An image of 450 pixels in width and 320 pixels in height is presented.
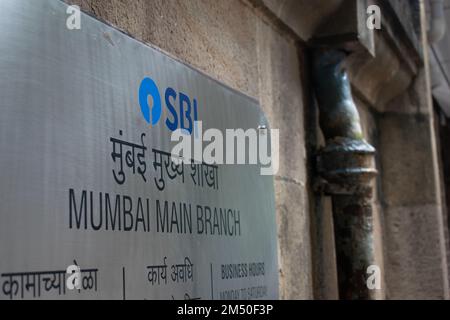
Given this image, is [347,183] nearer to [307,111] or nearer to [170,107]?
[307,111]

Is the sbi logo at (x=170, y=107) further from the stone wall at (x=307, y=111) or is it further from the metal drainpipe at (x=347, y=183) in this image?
the metal drainpipe at (x=347, y=183)

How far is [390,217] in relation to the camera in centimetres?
346

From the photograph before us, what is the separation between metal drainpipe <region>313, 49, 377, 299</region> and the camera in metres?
2.40

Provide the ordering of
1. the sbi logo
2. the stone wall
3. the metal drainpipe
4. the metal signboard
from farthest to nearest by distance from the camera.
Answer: the metal drainpipe
the stone wall
the sbi logo
the metal signboard

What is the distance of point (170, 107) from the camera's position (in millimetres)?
1424

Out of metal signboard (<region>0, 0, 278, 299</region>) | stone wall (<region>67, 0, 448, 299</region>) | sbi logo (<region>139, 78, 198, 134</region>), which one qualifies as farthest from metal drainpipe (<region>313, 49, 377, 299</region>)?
sbi logo (<region>139, 78, 198, 134</region>)

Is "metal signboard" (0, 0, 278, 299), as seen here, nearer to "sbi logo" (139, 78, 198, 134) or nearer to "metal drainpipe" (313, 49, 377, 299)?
"sbi logo" (139, 78, 198, 134)

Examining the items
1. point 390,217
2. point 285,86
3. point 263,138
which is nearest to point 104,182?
point 263,138

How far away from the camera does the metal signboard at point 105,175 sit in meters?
0.99

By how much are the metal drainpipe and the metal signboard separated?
0.78 metres

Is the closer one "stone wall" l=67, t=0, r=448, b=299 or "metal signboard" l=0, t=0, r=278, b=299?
"metal signboard" l=0, t=0, r=278, b=299

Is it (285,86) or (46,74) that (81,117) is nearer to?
(46,74)

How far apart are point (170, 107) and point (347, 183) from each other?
1.12m
